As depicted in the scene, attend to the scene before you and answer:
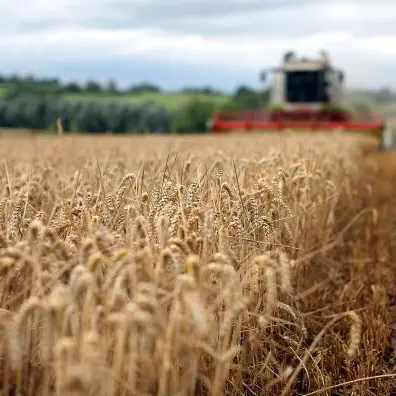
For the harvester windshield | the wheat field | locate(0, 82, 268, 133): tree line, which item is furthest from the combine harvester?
the wheat field

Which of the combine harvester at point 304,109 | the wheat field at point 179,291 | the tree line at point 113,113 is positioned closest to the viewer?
the wheat field at point 179,291

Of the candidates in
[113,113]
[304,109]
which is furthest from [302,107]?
[113,113]

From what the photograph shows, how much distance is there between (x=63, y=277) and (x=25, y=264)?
148mm

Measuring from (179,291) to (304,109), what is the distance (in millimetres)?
25009

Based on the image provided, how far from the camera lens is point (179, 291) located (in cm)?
207

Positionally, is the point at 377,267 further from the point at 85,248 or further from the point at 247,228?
the point at 85,248

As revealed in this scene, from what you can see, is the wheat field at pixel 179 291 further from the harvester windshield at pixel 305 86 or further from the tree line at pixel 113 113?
the tree line at pixel 113 113

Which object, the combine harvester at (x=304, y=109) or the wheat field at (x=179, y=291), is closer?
the wheat field at (x=179, y=291)

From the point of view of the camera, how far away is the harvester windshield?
27156mm

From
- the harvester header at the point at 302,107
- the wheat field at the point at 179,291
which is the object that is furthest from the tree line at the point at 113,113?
the wheat field at the point at 179,291

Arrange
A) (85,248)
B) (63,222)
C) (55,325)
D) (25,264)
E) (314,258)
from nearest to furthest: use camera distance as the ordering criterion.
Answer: (55,325) < (85,248) < (25,264) < (63,222) < (314,258)

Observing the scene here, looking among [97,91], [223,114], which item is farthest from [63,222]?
[97,91]

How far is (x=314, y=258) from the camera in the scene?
199 inches

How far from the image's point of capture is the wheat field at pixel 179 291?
1863 mm
